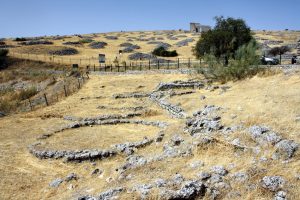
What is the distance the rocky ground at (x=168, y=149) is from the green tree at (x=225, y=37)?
15.9 metres

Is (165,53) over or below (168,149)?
over

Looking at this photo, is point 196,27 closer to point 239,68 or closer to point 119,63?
point 119,63

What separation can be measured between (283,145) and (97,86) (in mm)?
32067

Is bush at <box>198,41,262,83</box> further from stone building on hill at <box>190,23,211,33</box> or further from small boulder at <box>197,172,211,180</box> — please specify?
stone building on hill at <box>190,23,211,33</box>

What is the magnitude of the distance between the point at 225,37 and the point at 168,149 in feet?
103

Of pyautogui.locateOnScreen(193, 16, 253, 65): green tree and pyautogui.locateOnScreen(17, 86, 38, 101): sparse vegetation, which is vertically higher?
pyautogui.locateOnScreen(193, 16, 253, 65): green tree

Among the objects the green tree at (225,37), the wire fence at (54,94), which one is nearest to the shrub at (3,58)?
the wire fence at (54,94)

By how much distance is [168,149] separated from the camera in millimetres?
16578

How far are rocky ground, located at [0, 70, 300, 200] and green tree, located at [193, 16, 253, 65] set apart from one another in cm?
1589

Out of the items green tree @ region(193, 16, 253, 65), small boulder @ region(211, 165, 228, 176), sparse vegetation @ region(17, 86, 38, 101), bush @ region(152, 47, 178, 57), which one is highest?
green tree @ region(193, 16, 253, 65)

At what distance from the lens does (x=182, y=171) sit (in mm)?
13953

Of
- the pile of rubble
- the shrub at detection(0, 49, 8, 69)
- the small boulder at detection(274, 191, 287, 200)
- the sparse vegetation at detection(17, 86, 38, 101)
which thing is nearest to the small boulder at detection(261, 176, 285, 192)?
the small boulder at detection(274, 191, 287, 200)

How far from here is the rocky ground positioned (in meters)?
12.6

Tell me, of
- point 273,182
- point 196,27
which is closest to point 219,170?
point 273,182
